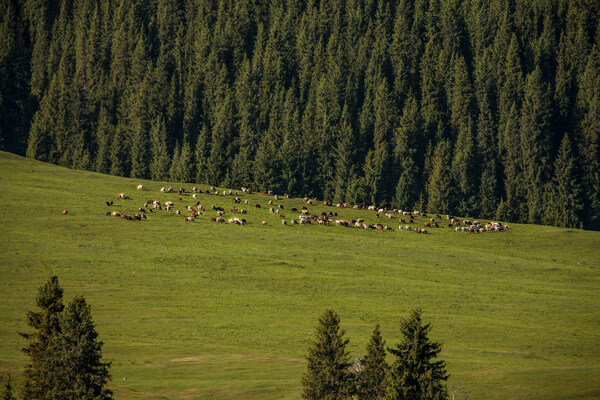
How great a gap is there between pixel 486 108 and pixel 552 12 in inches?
1378

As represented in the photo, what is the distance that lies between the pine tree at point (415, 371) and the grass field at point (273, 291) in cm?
1428

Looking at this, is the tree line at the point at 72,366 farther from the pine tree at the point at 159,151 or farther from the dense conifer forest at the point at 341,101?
the pine tree at the point at 159,151

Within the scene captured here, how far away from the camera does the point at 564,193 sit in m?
154

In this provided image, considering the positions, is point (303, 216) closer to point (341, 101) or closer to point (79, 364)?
point (341, 101)

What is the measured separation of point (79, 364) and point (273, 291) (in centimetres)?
4256

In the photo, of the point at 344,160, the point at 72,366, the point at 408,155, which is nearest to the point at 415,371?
the point at 72,366

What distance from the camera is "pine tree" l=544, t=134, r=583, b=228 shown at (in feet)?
489

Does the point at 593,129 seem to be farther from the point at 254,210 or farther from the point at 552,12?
the point at 254,210

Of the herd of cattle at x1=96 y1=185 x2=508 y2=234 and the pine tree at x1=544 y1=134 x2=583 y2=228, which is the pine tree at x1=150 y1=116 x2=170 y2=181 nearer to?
the herd of cattle at x1=96 y1=185 x2=508 y2=234

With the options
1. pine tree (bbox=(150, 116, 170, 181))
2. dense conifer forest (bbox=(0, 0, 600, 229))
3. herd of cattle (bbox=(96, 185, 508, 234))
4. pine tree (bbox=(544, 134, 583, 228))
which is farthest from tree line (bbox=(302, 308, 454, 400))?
pine tree (bbox=(150, 116, 170, 181))

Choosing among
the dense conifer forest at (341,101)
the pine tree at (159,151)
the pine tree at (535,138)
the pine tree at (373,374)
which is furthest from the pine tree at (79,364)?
the pine tree at (535,138)

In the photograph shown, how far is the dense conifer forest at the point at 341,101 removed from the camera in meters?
156

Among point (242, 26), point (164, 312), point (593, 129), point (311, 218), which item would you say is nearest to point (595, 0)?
point (593, 129)

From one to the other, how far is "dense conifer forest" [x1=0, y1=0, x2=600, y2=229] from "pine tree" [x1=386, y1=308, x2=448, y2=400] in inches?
4224
